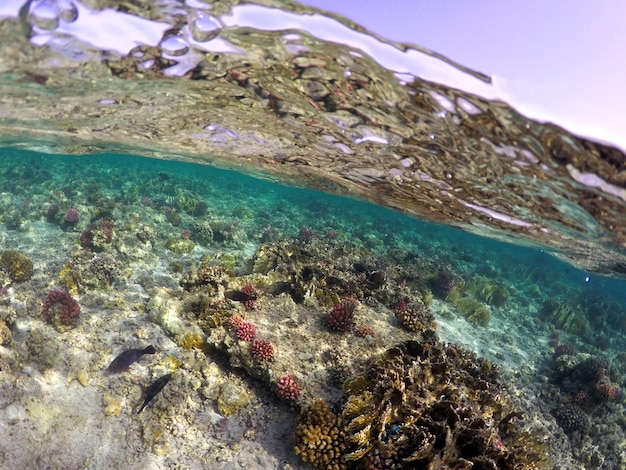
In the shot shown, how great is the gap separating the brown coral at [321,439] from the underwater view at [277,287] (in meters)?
0.03

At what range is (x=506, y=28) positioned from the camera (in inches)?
196

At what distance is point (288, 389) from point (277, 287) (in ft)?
12.2

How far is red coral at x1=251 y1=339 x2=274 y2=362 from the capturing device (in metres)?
7.15

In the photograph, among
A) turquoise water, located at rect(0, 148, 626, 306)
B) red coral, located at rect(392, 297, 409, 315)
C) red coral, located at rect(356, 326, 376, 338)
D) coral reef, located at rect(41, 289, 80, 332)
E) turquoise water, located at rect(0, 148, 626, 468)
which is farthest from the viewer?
turquoise water, located at rect(0, 148, 626, 306)

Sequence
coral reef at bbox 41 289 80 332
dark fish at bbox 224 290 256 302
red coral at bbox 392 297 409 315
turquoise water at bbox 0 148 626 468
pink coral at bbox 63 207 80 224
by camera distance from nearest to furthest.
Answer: coral reef at bbox 41 289 80 332 < dark fish at bbox 224 290 256 302 < red coral at bbox 392 297 409 315 < turquoise water at bbox 0 148 626 468 < pink coral at bbox 63 207 80 224

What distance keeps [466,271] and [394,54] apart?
21.4 m

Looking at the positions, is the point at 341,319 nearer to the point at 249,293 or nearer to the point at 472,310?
the point at 249,293

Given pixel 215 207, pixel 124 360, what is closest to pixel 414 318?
pixel 124 360

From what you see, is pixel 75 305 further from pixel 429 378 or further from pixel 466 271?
pixel 466 271

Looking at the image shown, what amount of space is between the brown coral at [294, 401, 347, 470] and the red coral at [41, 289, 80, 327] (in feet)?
20.5

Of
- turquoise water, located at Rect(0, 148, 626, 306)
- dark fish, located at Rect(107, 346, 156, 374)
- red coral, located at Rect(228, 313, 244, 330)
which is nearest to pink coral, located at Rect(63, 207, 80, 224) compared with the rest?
turquoise water, located at Rect(0, 148, 626, 306)

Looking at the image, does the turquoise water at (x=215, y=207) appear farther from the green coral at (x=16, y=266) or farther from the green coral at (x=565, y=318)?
the green coral at (x=16, y=266)

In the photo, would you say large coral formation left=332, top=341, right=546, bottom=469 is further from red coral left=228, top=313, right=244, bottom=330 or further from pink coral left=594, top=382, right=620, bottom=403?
pink coral left=594, top=382, right=620, bottom=403

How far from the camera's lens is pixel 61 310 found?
855 centimetres
